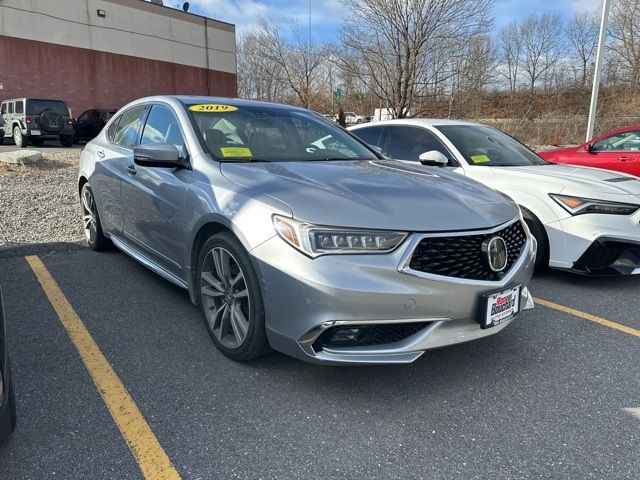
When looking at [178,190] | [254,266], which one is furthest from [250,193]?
[178,190]

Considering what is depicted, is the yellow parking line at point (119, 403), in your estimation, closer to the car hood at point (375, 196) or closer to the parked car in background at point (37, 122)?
the car hood at point (375, 196)

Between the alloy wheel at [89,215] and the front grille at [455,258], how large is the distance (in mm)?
3808

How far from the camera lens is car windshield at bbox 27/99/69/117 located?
60.8 feet

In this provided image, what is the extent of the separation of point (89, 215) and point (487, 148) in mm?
4338

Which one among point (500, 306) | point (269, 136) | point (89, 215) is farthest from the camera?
point (89, 215)

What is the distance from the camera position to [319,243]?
2.43m

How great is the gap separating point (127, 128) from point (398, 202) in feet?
10.0

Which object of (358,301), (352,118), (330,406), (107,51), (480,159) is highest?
(107,51)

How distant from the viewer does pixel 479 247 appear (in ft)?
8.61

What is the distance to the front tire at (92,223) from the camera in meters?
5.11

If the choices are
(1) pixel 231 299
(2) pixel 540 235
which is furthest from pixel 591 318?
(1) pixel 231 299

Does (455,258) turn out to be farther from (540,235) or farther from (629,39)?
(629,39)

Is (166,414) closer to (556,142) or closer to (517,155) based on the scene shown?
(517,155)

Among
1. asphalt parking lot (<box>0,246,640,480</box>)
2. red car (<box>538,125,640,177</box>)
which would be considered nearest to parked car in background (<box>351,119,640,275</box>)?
asphalt parking lot (<box>0,246,640,480</box>)
